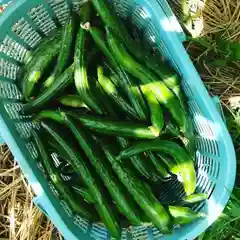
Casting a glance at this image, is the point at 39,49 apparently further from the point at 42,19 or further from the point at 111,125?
the point at 111,125

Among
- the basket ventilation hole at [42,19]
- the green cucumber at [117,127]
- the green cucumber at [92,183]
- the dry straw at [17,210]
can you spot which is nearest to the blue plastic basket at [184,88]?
the basket ventilation hole at [42,19]

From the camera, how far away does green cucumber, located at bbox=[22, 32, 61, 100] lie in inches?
81.3

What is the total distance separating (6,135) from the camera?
1906 millimetres

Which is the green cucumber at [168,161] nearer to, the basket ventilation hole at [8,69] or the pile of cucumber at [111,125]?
the pile of cucumber at [111,125]

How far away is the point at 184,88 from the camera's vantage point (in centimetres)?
204

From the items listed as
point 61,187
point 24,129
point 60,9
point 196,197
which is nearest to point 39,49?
point 60,9

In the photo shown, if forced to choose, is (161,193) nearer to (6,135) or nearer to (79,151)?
(79,151)

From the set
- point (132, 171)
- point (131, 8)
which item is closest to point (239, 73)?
point (131, 8)

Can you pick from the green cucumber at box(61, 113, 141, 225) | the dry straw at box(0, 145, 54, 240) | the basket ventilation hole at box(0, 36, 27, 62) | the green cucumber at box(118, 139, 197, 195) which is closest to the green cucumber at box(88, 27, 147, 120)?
the green cucumber at box(118, 139, 197, 195)

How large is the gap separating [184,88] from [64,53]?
19.0 inches

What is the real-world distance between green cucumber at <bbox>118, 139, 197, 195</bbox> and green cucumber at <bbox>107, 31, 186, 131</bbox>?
94mm

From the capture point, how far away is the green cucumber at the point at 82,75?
6.41ft

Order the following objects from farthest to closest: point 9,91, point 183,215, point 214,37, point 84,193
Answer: point 214,37, point 9,91, point 84,193, point 183,215

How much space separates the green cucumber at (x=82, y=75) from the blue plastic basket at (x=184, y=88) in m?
0.24
